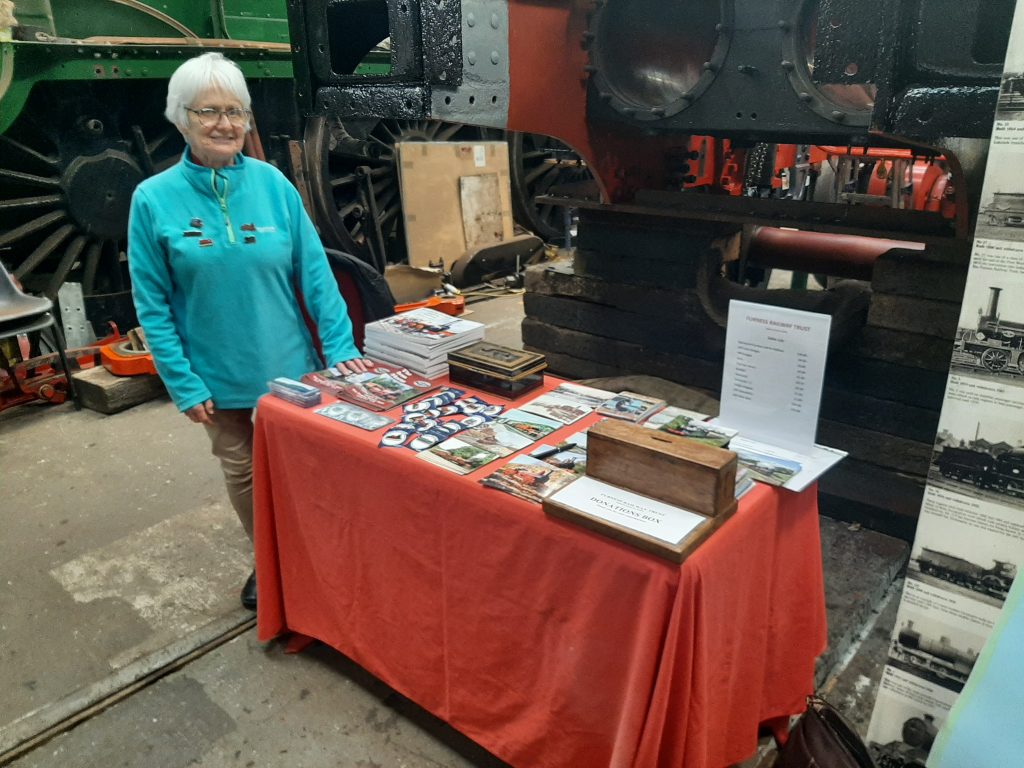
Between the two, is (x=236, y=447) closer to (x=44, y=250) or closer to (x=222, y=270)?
(x=222, y=270)

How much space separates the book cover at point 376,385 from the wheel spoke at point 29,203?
3.51 meters

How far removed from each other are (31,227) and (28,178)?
30 cm

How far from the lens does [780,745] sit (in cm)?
196

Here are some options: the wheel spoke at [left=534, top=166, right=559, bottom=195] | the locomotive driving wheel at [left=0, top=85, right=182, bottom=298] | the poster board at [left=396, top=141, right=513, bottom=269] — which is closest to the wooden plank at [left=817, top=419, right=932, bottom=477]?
the poster board at [left=396, top=141, right=513, bottom=269]

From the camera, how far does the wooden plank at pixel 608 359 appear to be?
3402 mm

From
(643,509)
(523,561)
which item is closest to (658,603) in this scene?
(643,509)

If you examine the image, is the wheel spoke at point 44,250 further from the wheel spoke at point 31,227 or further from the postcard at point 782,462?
the postcard at point 782,462

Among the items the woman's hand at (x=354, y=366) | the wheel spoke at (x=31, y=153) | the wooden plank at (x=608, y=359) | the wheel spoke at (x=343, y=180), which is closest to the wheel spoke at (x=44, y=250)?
the wheel spoke at (x=31, y=153)

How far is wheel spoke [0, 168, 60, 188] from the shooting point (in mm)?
4562

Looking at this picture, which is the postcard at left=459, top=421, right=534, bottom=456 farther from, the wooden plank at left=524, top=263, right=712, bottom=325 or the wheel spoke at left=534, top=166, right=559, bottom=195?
the wheel spoke at left=534, top=166, right=559, bottom=195

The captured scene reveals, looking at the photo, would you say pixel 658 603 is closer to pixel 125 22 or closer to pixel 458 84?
pixel 458 84

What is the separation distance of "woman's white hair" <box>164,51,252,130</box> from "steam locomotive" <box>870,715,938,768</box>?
2.35m

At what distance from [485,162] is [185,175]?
5136 mm

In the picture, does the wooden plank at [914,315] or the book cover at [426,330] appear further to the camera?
the wooden plank at [914,315]
